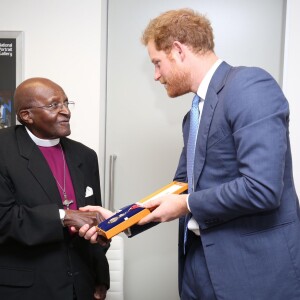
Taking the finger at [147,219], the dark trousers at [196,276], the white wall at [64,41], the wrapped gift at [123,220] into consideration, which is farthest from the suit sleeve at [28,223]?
the white wall at [64,41]

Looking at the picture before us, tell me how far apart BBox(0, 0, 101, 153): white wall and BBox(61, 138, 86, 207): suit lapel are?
688mm

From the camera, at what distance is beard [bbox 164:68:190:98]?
1.31 m

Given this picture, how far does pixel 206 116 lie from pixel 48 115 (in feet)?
2.37

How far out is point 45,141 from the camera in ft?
5.19

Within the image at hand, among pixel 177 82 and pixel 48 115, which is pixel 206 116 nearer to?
pixel 177 82

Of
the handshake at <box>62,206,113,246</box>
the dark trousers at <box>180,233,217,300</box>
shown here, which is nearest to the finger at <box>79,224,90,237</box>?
the handshake at <box>62,206,113,246</box>

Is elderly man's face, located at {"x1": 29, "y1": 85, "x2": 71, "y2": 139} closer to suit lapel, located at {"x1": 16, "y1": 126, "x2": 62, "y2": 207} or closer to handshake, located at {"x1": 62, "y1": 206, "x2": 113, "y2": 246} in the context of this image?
suit lapel, located at {"x1": 16, "y1": 126, "x2": 62, "y2": 207}

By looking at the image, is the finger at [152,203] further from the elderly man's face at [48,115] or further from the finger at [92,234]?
the elderly man's face at [48,115]

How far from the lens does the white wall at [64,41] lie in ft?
7.34

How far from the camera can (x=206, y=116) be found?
3.83ft

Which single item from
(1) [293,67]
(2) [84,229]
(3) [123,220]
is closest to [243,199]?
(3) [123,220]

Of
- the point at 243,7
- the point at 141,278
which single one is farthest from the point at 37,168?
the point at 243,7

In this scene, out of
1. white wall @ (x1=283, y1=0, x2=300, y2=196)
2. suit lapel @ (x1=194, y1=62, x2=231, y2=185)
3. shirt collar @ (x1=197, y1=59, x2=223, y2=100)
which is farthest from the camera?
white wall @ (x1=283, y1=0, x2=300, y2=196)

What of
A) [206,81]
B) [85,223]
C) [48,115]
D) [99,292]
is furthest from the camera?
[99,292]
